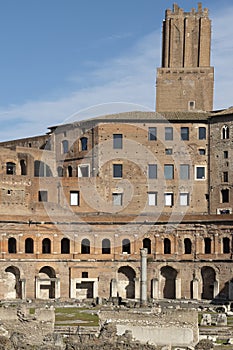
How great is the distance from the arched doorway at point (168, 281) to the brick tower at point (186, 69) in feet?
54.3

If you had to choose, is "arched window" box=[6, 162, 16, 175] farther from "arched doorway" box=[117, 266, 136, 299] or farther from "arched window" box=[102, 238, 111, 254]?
"arched doorway" box=[117, 266, 136, 299]

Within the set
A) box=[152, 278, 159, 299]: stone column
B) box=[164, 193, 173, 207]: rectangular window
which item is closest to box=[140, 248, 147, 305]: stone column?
box=[152, 278, 159, 299]: stone column

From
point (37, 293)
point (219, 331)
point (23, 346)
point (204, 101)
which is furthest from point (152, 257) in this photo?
point (23, 346)

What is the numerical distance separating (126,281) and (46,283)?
681 centimetres

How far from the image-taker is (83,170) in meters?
74.3

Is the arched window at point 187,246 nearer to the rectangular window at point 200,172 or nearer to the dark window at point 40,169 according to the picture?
the rectangular window at point 200,172

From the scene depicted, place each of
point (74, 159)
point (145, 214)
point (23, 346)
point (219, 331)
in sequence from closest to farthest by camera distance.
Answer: point (23, 346) → point (219, 331) → point (145, 214) → point (74, 159)

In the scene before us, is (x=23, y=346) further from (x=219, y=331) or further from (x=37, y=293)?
(x=37, y=293)

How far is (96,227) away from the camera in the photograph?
→ 227 ft

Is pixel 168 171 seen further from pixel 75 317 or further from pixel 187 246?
pixel 75 317

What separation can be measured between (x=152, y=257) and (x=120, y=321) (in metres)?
28.5

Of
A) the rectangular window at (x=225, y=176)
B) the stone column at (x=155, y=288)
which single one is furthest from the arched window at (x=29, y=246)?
the rectangular window at (x=225, y=176)

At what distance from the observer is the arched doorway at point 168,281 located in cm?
6800

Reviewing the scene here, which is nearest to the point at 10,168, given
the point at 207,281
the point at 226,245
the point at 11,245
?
the point at 11,245
